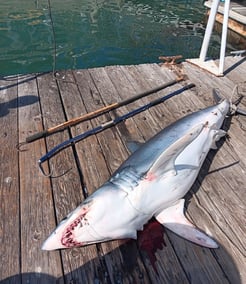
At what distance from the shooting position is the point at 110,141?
11.7 ft

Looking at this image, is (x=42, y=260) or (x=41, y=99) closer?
(x=42, y=260)

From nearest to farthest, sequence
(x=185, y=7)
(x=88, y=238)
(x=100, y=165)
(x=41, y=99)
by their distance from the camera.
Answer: (x=88, y=238) → (x=100, y=165) → (x=41, y=99) → (x=185, y=7)

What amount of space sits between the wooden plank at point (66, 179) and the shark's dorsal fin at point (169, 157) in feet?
2.57

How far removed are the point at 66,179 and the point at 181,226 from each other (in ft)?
3.96

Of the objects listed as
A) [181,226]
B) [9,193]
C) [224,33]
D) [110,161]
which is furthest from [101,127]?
[224,33]

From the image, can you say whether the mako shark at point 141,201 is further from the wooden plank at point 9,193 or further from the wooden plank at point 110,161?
the wooden plank at point 9,193

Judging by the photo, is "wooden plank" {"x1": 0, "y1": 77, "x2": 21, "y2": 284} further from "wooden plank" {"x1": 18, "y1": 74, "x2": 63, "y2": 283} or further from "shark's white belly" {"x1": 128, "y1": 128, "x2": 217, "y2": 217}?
"shark's white belly" {"x1": 128, "y1": 128, "x2": 217, "y2": 217}

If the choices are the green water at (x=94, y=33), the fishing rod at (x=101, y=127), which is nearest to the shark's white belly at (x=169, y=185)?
the fishing rod at (x=101, y=127)

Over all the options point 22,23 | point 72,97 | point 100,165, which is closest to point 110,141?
point 100,165

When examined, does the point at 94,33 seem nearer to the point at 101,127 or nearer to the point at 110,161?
the point at 101,127

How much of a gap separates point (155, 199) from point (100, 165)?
904mm

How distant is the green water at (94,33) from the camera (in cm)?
1040

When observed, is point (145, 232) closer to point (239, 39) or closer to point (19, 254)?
point (19, 254)

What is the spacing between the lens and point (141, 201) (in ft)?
7.89
